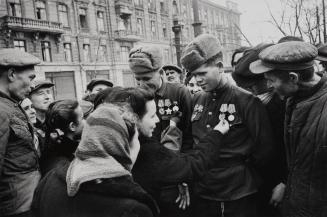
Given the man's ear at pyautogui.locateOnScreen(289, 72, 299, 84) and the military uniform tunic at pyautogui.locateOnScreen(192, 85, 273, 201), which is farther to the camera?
the military uniform tunic at pyautogui.locateOnScreen(192, 85, 273, 201)

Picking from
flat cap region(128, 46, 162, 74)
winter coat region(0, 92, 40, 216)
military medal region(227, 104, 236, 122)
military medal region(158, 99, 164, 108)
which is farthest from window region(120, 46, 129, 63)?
military medal region(227, 104, 236, 122)

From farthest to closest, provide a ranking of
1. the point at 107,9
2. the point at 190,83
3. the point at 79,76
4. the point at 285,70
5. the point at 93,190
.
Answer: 1. the point at 107,9
2. the point at 79,76
3. the point at 190,83
4. the point at 285,70
5. the point at 93,190

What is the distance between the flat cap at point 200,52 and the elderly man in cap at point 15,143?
4.36 feet

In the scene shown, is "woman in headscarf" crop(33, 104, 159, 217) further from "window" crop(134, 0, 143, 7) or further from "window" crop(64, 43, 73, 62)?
"window" crop(134, 0, 143, 7)

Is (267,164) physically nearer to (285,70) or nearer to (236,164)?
(236,164)

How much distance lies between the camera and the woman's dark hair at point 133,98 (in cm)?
172

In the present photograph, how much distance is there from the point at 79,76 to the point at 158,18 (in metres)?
14.4

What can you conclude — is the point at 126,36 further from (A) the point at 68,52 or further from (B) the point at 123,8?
(A) the point at 68,52

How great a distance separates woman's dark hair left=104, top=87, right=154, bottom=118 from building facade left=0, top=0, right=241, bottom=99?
17.3m

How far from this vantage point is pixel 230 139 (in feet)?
8.19

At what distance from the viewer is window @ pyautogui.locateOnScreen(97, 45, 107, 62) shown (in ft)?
91.5

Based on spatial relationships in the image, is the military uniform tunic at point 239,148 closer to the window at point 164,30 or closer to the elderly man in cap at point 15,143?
the elderly man in cap at point 15,143

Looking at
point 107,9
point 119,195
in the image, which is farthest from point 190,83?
point 107,9

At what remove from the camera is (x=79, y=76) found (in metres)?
25.6
